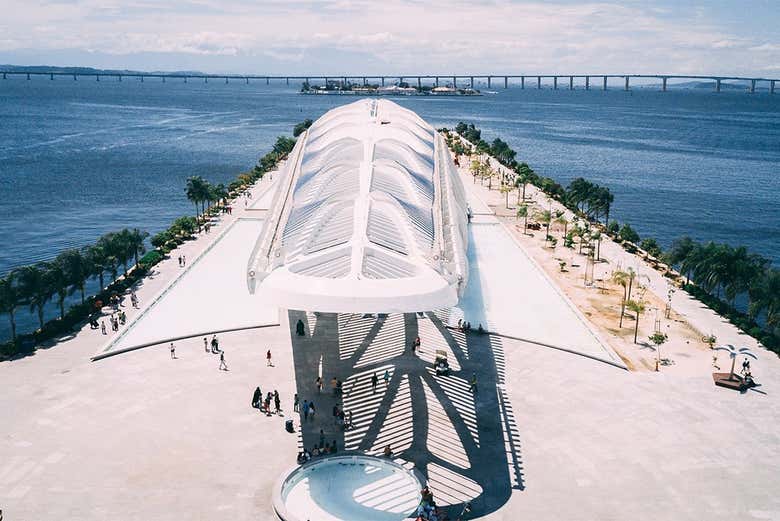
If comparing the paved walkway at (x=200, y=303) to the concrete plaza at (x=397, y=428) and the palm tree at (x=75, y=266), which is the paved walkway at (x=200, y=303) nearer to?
the concrete plaza at (x=397, y=428)

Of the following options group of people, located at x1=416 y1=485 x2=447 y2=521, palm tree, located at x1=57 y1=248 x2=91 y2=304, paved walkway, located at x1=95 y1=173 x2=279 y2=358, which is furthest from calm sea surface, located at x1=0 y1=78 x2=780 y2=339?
group of people, located at x1=416 y1=485 x2=447 y2=521

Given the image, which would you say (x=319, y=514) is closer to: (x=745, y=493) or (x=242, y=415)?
(x=242, y=415)

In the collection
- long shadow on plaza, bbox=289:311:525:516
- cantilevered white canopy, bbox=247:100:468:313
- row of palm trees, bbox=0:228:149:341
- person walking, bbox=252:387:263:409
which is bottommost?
long shadow on plaza, bbox=289:311:525:516

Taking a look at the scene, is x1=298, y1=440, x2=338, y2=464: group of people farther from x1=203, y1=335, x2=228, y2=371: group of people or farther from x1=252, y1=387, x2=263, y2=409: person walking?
x1=203, y1=335, x2=228, y2=371: group of people

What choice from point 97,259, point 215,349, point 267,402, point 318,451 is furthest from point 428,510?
point 97,259

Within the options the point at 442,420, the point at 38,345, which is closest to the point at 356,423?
the point at 442,420
